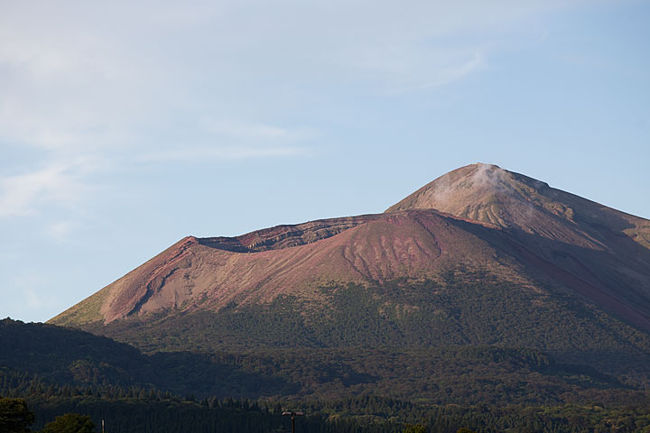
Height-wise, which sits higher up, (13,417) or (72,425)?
(13,417)

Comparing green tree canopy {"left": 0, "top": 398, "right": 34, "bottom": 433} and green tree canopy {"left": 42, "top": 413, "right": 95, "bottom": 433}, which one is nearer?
green tree canopy {"left": 0, "top": 398, "right": 34, "bottom": 433}

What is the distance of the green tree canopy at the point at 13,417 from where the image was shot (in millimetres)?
96125

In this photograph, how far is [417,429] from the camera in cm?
13062

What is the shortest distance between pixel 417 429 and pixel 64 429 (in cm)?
4496

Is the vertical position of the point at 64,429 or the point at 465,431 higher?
the point at 64,429

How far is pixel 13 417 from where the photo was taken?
97000 mm

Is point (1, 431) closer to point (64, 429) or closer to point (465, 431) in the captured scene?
point (64, 429)

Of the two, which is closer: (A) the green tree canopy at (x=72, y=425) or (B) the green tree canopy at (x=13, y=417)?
(B) the green tree canopy at (x=13, y=417)

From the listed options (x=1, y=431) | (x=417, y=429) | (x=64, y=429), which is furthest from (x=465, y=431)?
(x=1, y=431)

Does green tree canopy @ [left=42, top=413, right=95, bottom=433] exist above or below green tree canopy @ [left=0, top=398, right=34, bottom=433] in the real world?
below

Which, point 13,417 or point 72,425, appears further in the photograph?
point 72,425

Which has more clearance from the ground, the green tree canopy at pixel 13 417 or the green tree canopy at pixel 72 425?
the green tree canopy at pixel 13 417

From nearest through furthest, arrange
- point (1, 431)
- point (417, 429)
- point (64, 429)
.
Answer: point (1, 431) → point (64, 429) → point (417, 429)

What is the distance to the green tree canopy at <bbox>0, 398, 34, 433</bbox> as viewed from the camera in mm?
96125
